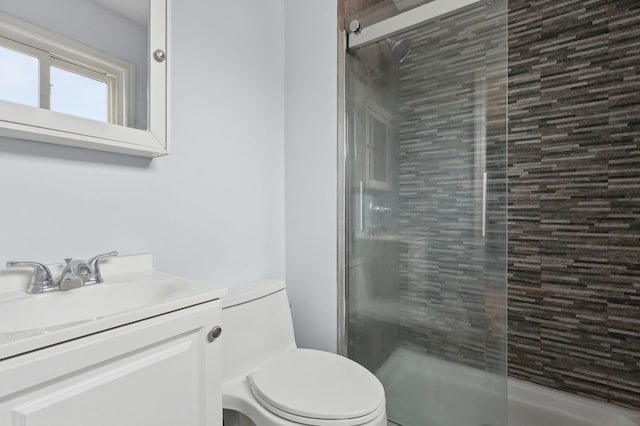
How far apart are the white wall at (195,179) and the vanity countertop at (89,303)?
8 centimetres

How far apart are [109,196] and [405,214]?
3.60ft

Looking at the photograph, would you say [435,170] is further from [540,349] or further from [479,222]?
[540,349]

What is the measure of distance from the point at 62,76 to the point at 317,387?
1175mm

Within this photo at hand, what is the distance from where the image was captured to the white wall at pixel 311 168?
1.49 m

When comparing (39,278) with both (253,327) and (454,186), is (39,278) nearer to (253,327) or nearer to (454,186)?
(253,327)

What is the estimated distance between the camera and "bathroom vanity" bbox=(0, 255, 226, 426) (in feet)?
1.63

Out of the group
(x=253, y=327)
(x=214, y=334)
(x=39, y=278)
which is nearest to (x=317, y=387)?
(x=253, y=327)

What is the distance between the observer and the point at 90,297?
82cm

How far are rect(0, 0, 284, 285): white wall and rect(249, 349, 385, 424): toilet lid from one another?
1.45 ft

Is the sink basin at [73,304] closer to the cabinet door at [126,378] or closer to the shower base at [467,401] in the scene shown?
the cabinet door at [126,378]

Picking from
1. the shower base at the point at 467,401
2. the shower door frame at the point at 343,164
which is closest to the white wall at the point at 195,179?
the shower door frame at the point at 343,164

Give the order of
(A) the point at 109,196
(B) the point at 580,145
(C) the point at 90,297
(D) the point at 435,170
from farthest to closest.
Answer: (B) the point at 580,145
(D) the point at 435,170
(A) the point at 109,196
(C) the point at 90,297

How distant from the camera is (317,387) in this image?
1016 mm

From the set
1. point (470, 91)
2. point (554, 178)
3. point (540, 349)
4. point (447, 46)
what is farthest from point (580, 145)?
point (540, 349)
